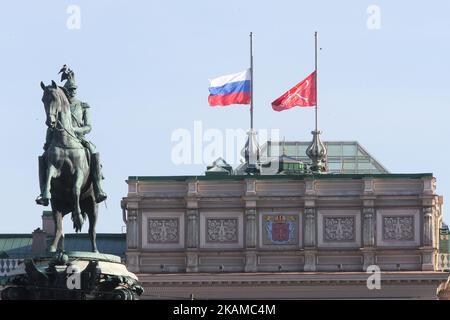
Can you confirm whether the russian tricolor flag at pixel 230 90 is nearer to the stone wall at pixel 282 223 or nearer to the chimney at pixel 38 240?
the stone wall at pixel 282 223

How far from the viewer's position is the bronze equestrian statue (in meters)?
52.4

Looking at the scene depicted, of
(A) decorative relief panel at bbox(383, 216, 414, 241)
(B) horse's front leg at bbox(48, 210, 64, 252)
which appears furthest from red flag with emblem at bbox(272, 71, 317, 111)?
(B) horse's front leg at bbox(48, 210, 64, 252)

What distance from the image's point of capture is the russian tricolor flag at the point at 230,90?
138375 mm

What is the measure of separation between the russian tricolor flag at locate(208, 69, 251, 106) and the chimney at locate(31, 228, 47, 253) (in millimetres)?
14455

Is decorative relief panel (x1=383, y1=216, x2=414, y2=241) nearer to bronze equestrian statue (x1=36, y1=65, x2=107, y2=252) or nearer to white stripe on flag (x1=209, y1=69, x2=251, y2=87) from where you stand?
white stripe on flag (x1=209, y1=69, x2=251, y2=87)

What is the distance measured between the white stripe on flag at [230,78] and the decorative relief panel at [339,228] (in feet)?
32.5

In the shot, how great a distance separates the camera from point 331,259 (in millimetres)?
142625

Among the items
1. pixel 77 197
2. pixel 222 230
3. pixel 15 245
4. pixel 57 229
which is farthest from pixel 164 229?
pixel 77 197

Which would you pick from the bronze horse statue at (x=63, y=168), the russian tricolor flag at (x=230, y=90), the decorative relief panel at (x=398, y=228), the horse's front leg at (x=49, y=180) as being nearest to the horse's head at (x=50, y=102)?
the bronze horse statue at (x=63, y=168)

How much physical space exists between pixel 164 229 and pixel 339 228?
10.7 m

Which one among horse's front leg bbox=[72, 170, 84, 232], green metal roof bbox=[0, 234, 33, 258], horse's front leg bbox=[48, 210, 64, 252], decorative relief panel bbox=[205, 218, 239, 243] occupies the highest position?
horse's front leg bbox=[72, 170, 84, 232]

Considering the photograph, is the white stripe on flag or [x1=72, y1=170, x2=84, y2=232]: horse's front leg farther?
the white stripe on flag
